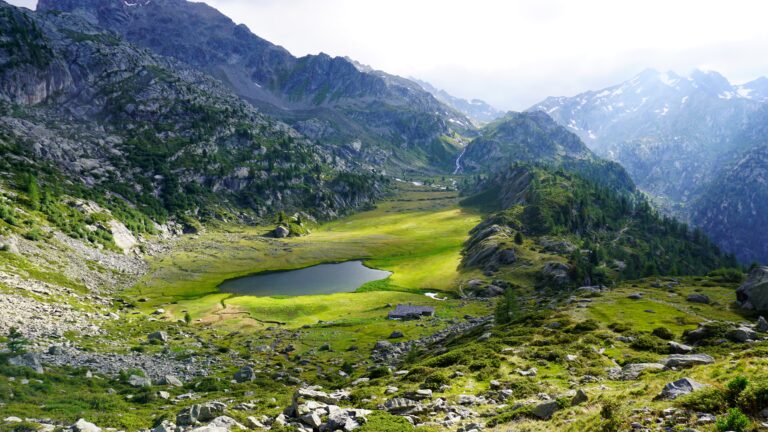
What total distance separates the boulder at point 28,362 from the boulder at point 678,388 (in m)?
60.8

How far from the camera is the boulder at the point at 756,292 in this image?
8100cm

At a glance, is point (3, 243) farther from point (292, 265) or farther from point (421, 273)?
point (421, 273)

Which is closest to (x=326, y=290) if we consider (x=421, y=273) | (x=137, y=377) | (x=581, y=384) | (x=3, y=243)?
(x=421, y=273)

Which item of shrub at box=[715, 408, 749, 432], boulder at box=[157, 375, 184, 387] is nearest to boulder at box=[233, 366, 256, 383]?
boulder at box=[157, 375, 184, 387]

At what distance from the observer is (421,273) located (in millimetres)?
175750

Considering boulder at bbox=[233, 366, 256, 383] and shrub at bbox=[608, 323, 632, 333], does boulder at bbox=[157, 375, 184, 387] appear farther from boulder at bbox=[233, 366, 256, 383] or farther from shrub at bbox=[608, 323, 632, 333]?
shrub at bbox=[608, 323, 632, 333]

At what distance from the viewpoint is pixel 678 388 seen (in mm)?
25406

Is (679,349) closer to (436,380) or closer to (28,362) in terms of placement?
(436,380)

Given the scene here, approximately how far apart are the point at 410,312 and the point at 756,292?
7371cm

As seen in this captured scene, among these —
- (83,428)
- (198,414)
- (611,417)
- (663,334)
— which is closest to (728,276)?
(663,334)

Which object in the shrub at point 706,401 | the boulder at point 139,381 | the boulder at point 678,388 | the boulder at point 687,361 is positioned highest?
the shrub at point 706,401

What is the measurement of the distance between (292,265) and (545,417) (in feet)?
571

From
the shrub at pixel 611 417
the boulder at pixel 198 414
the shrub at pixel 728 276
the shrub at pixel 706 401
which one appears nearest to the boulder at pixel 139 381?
the boulder at pixel 198 414

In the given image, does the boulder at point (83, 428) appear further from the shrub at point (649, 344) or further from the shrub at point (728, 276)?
the shrub at point (728, 276)
